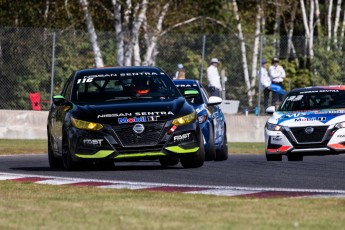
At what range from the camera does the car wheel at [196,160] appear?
18562 millimetres

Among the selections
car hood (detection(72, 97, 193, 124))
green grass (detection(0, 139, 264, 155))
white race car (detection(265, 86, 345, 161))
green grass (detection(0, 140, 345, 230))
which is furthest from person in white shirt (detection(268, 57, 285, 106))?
green grass (detection(0, 140, 345, 230))

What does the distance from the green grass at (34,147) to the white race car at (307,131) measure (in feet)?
20.2

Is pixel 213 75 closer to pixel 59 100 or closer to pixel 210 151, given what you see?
pixel 210 151

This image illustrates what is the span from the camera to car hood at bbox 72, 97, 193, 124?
58.9ft

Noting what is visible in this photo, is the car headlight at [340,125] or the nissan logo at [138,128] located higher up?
the nissan logo at [138,128]

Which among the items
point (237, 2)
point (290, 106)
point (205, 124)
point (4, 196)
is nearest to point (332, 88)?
point (290, 106)

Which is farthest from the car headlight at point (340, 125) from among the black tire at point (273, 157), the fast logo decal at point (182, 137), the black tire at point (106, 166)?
the fast logo decal at point (182, 137)

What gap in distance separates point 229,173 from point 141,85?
2.02m

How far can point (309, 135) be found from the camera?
72.4ft

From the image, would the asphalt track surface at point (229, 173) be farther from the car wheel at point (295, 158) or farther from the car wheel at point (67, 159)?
the car wheel at point (295, 158)

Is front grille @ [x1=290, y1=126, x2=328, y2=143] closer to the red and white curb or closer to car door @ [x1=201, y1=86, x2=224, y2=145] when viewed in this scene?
car door @ [x1=201, y1=86, x2=224, y2=145]

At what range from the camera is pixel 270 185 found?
Result: 612 inches

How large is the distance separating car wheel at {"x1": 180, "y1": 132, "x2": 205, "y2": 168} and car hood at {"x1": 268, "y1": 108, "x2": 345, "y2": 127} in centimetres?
355

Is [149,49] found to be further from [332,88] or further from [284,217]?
[284,217]
